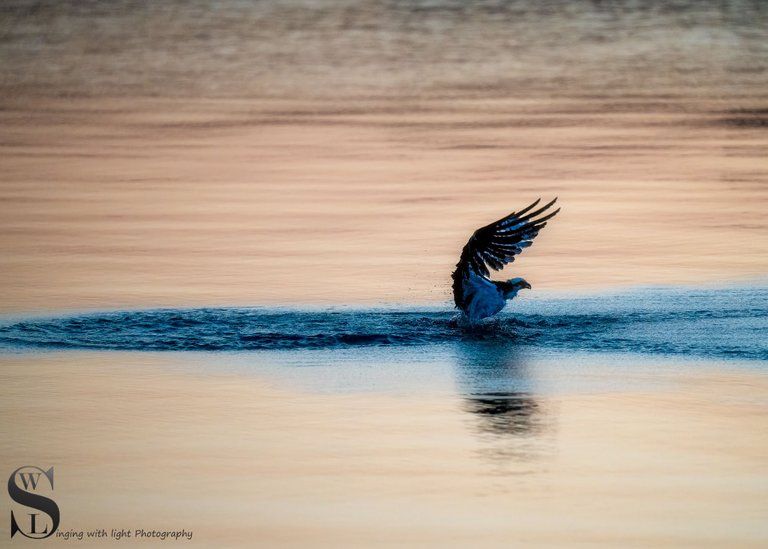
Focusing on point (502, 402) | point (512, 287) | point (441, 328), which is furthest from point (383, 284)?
point (502, 402)

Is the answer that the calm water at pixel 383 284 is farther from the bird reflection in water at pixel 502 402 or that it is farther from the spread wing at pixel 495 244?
the spread wing at pixel 495 244

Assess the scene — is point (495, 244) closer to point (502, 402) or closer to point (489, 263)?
point (489, 263)

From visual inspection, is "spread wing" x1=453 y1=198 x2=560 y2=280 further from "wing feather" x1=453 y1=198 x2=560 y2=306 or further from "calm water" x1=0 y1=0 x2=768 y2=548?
"calm water" x1=0 y1=0 x2=768 y2=548

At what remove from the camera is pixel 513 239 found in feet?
41.4

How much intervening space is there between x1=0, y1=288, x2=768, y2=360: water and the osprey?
20 centimetres

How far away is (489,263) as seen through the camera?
12.6 m

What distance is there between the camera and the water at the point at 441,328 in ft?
38.4

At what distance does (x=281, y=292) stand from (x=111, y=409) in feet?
11.2

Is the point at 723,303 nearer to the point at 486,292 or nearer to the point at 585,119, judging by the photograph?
the point at 486,292

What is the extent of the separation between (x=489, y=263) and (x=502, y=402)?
2.58 metres

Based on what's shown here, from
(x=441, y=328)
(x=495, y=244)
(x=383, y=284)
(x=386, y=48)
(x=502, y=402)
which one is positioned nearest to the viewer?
(x=502, y=402)

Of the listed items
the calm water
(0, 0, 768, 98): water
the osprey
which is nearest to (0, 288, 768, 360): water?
the calm water

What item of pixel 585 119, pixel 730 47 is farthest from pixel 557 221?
pixel 730 47

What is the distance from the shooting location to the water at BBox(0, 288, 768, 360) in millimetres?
11711
